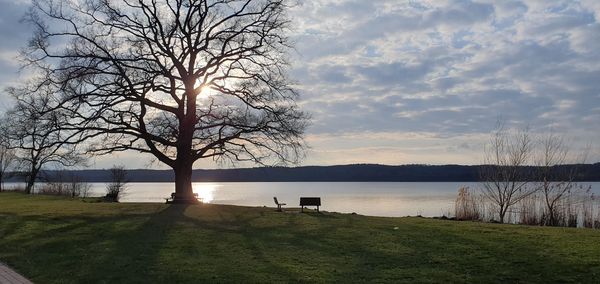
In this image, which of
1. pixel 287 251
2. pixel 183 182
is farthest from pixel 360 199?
pixel 287 251

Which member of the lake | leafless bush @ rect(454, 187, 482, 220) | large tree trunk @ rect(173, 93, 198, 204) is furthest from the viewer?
the lake

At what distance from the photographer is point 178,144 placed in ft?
93.6

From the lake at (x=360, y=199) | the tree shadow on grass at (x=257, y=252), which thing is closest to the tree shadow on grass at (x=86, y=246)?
the tree shadow on grass at (x=257, y=252)

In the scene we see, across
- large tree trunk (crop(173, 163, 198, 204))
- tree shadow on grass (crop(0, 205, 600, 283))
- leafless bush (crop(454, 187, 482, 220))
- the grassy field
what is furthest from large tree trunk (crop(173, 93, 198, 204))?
leafless bush (crop(454, 187, 482, 220))

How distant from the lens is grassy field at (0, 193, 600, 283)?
10070 millimetres

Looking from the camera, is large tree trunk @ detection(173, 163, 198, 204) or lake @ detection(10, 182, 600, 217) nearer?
large tree trunk @ detection(173, 163, 198, 204)

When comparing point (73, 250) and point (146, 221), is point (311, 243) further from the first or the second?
point (146, 221)

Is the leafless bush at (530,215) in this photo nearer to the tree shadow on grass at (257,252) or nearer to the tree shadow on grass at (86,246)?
the tree shadow on grass at (257,252)

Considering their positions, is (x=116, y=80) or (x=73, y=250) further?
(x=116, y=80)

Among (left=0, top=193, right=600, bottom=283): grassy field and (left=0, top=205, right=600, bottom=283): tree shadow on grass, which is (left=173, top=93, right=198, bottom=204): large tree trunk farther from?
(left=0, top=205, right=600, bottom=283): tree shadow on grass

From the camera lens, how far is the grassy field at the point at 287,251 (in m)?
10.1

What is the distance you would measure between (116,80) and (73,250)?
1530 cm

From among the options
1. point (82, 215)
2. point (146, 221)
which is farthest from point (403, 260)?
point (82, 215)

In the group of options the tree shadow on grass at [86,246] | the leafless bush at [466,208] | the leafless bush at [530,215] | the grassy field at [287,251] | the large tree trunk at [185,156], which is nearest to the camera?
the grassy field at [287,251]
